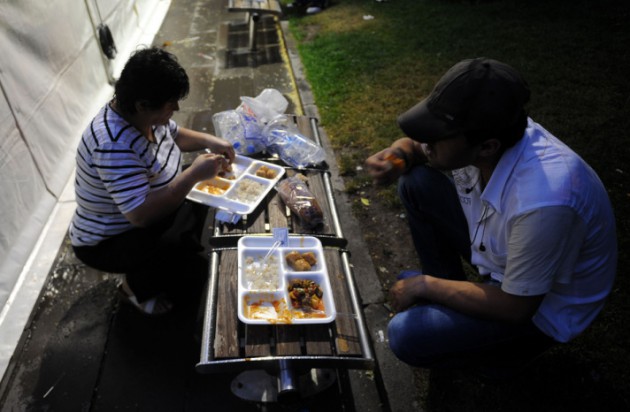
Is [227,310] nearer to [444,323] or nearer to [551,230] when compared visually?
[444,323]

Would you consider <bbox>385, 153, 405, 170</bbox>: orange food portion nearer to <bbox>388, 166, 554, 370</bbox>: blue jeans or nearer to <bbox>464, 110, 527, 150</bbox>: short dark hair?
<bbox>388, 166, 554, 370</bbox>: blue jeans

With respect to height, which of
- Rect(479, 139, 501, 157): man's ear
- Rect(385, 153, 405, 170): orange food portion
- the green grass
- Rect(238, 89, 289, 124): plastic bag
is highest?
Rect(479, 139, 501, 157): man's ear

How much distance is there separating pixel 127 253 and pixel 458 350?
197 cm

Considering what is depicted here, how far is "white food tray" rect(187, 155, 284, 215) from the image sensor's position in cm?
264

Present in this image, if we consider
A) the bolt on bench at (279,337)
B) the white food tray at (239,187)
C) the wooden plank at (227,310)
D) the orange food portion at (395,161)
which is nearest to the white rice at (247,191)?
the white food tray at (239,187)

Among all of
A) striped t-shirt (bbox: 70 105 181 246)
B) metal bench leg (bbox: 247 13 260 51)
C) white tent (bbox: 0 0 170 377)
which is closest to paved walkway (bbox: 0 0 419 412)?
white tent (bbox: 0 0 170 377)

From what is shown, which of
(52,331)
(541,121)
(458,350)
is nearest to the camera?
(458,350)

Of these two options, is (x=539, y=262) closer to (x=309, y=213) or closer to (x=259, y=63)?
(x=309, y=213)

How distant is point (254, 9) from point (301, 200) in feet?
16.3

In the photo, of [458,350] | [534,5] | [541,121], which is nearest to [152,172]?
[458,350]

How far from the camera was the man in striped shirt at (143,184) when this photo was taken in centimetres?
218

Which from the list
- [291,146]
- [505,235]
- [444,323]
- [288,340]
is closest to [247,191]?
[291,146]

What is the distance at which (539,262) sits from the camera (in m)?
1.71

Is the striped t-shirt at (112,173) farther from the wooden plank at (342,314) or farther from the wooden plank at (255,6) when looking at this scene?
the wooden plank at (255,6)
